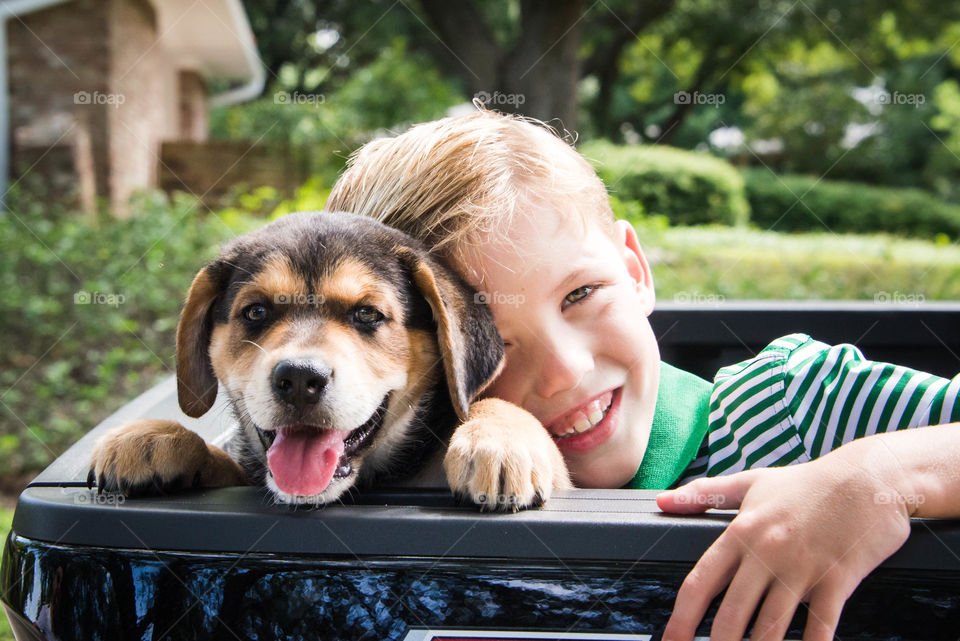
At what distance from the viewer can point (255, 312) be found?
7.14ft

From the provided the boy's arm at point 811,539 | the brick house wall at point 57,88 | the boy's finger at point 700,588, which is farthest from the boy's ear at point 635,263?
the brick house wall at point 57,88

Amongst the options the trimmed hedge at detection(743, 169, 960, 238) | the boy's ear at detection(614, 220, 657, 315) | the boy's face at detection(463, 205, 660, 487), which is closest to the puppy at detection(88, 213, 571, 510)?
the boy's face at detection(463, 205, 660, 487)

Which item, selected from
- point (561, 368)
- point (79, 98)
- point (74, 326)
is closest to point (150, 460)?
point (561, 368)

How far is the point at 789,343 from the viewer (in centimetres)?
253

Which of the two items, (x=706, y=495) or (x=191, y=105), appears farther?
(x=191, y=105)

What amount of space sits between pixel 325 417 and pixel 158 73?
1518 centimetres

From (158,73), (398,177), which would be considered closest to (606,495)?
(398,177)

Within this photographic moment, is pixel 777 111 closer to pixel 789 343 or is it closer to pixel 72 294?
pixel 72 294

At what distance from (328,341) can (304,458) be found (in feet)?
0.92

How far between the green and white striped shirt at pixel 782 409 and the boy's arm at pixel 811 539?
582 mm

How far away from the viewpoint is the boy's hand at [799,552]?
4.22 feet

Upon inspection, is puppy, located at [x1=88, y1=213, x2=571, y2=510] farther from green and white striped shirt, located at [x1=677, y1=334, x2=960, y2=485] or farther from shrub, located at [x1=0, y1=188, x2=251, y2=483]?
shrub, located at [x1=0, y1=188, x2=251, y2=483]

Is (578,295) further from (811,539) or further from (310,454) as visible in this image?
(811,539)

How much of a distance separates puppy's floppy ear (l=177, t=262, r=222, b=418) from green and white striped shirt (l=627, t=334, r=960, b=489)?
1264 mm
